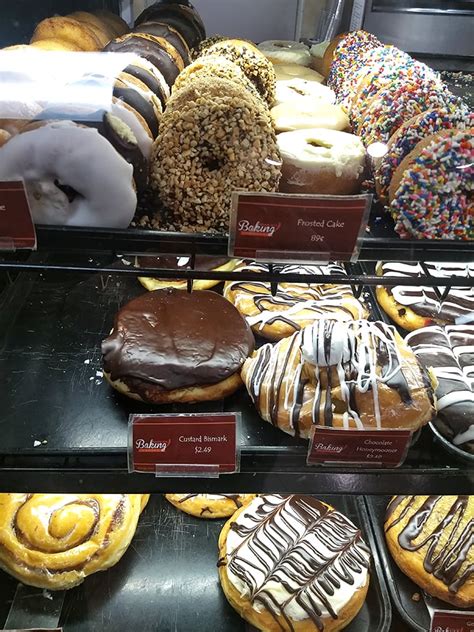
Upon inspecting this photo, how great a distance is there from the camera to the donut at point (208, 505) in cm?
167

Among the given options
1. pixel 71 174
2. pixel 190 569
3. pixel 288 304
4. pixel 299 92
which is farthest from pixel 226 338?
pixel 299 92

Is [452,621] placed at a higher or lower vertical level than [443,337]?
lower

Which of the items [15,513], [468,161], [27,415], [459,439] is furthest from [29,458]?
[468,161]

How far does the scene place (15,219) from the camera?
2.97ft

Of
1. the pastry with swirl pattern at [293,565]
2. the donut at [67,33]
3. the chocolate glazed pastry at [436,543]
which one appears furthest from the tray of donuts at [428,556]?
the donut at [67,33]

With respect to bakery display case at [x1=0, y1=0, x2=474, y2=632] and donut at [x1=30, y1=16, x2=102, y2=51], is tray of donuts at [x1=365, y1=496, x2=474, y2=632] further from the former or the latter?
donut at [x1=30, y1=16, x2=102, y2=51]

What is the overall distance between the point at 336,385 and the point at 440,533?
2.16 ft

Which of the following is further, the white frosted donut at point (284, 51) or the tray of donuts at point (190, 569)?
the white frosted donut at point (284, 51)

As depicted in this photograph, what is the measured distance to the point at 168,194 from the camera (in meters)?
1.05

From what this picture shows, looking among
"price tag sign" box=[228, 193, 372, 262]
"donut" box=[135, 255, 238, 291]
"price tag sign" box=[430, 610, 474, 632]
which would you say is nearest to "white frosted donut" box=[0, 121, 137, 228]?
"price tag sign" box=[228, 193, 372, 262]

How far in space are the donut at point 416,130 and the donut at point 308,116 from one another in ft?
1.09

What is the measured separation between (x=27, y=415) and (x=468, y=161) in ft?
3.24

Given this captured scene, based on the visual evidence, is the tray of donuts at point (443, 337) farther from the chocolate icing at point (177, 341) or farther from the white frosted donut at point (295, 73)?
the white frosted donut at point (295, 73)

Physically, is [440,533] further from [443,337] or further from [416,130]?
[416,130]
